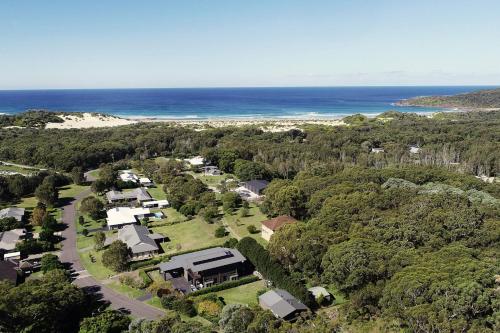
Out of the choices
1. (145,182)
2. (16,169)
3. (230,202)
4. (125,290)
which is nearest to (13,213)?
(145,182)

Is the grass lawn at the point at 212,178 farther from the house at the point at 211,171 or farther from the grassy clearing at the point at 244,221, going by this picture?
the grassy clearing at the point at 244,221

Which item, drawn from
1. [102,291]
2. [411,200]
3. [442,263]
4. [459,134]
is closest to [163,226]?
[102,291]

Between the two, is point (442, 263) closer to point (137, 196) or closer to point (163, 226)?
point (163, 226)

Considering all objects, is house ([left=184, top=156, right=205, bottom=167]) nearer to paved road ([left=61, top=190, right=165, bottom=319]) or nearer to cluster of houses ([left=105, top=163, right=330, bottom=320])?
cluster of houses ([left=105, top=163, right=330, bottom=320])

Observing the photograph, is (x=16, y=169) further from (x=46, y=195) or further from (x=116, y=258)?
(x=116, y=258)

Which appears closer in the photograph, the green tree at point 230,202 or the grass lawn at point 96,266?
the grass lawn at point 96,266

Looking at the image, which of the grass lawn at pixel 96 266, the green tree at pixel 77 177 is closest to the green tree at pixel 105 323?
the grass lawn at pixel 96 266
